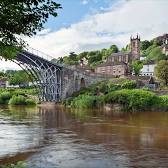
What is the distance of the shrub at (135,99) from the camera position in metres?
65.0

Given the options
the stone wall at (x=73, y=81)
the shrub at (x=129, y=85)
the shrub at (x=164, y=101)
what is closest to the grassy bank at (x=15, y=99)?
the stone wall at (x=73, y=81)

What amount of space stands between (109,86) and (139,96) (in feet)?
54.5

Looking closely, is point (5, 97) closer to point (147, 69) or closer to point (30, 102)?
point (30, 102)

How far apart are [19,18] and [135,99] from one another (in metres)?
56.2

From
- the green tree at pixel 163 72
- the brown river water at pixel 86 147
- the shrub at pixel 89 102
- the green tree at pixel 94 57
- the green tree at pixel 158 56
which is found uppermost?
the green tree at pixel 94 57

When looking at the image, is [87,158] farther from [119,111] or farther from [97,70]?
[97,70]

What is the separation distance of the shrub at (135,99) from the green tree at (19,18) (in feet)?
180

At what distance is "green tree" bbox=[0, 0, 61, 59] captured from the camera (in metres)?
9.82

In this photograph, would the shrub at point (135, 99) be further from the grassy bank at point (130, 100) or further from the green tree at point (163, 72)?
the green tree at point (163, 72)

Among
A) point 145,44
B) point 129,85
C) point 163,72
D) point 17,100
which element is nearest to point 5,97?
point 17,100

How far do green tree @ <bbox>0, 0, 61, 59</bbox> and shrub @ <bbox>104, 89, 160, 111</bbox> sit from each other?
54835 millimetres

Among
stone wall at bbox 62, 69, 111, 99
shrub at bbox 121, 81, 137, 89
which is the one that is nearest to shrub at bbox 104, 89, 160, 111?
shrub at bbox 121, 81, 137, 89

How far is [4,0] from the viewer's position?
9.46 meters

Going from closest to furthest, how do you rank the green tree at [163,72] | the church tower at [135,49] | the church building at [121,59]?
the green tree at [163,72] → the church building at [121,59] → the church tower at [135,49]
